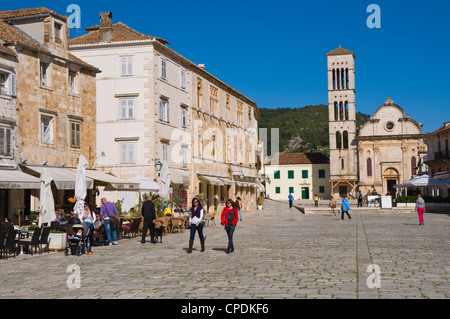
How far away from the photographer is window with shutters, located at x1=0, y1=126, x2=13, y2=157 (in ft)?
72.3

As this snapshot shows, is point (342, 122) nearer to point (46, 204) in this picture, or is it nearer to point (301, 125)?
point (301, 125)

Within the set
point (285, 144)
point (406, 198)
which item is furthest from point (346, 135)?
point (285, 144)

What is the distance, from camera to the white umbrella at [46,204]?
16969 mm

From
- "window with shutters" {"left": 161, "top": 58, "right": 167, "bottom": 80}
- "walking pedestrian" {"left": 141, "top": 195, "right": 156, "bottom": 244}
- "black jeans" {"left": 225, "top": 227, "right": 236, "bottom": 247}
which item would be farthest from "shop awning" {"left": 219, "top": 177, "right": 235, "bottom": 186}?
"black jeans" {"left": 225, "top": 227, "right": 236, "bottom": 247}

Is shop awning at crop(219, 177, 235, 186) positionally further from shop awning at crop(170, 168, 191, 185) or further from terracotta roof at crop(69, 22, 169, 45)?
terracotta roof at crop(69, 22, 169, 45)

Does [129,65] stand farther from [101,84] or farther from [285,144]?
[285,144]

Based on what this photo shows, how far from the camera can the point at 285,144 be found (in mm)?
131125

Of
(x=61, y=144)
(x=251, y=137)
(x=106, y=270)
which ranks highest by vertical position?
(x=251, y=137)

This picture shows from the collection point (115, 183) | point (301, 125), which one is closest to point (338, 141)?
point (301, 125)

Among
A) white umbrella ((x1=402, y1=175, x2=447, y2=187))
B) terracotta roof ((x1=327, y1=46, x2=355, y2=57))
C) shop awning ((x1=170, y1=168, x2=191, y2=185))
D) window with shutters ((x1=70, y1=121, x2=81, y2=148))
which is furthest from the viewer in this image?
terracotta roof ((x1=327, y1=46, x2=355, y2=57))

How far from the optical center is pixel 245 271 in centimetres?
1127

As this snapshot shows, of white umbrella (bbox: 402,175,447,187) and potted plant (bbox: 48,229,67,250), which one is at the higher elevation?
white umbrella (bbox: 402,175,447,187)

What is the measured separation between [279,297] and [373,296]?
1.38 metres

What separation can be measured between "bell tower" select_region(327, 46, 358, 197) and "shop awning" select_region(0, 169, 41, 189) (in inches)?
2520
